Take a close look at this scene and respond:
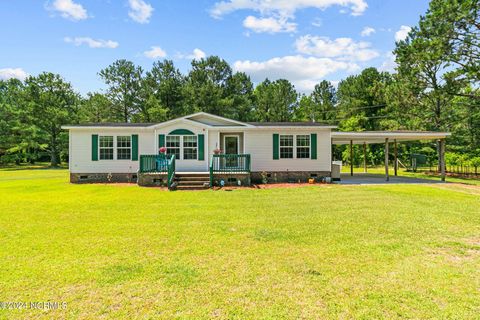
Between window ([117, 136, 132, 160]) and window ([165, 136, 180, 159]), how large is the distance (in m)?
2.05

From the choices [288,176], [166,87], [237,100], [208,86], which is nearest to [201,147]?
[288,176]

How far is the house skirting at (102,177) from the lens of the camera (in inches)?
566

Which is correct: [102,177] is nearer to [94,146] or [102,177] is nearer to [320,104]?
[94,146]

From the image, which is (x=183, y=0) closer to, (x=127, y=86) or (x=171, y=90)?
(x=171, y=90)

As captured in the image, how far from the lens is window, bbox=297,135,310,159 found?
47.6 ft

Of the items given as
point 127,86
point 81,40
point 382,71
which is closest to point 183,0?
point 81,40

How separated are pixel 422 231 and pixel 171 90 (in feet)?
108

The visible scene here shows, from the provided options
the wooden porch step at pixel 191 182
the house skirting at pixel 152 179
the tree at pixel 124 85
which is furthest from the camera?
the tree at pixel 124 85

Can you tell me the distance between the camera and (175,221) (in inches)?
254

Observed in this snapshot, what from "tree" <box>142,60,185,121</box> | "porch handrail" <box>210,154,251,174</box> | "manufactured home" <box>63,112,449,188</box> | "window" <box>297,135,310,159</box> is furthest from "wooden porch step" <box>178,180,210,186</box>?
"tree" <box>142,60,185,121</box>

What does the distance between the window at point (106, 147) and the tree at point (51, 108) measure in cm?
2172

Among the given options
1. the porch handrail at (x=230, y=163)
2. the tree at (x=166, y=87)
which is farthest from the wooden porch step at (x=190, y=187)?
the tree at (x=166, y=87)

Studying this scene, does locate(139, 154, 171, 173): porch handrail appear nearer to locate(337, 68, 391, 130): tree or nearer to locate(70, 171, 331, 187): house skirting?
locate(70, 171, 331, 187): house skirting

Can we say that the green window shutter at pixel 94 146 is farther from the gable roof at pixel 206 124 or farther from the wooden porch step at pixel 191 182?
the wooden porch step at pixel 191 182
